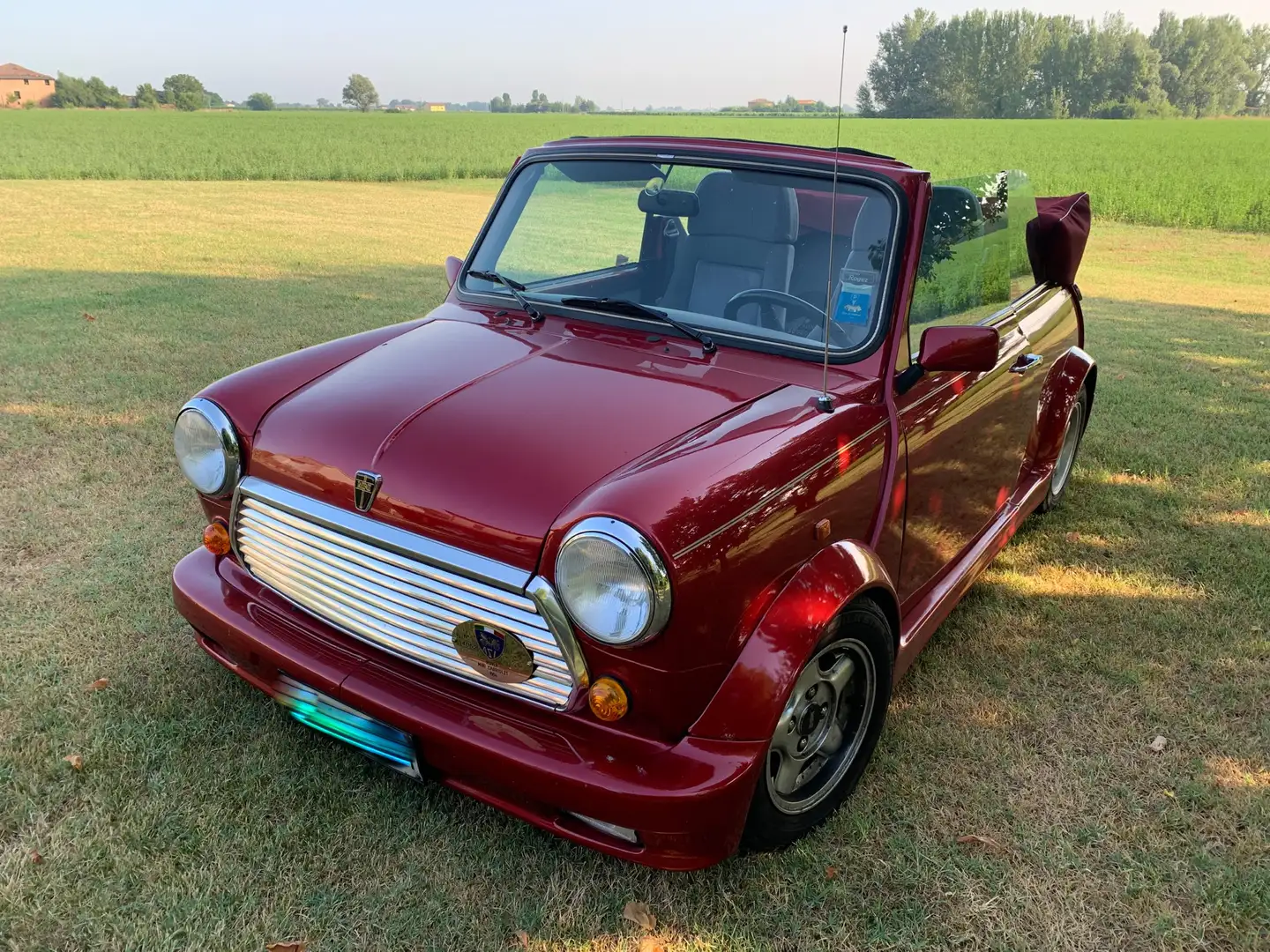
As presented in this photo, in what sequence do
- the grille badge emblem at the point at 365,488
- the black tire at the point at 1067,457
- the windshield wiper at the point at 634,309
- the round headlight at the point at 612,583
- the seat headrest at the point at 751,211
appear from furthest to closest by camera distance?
the black tire at the point at 1067,457
the seat headrest at the point at 751,211
the windshield wiper at the point at 634,309
the grille badge emblem at the point at 365,488
the round headlight at the point at 612,583

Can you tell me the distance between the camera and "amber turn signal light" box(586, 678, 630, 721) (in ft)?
6.30

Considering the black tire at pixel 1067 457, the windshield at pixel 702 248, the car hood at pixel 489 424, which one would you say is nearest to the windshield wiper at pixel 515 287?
the windshield at pixel 702 248

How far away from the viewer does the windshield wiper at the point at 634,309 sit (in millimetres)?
2682

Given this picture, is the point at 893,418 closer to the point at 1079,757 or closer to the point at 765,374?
the point at 765,374

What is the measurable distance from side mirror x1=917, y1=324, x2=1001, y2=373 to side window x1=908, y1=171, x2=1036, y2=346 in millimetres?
88

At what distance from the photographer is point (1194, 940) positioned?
85.0 inches

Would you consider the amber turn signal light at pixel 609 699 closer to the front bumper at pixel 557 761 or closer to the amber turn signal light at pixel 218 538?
the front bumper at pixel 557 761

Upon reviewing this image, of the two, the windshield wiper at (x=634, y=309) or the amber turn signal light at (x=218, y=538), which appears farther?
the windshield wiper at (x=634, y=309)

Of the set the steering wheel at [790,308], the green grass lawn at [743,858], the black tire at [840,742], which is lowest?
the green grass lawn at [743,858]

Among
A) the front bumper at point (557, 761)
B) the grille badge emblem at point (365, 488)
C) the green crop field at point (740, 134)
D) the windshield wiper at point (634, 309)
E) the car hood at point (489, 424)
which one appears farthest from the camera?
the green crop field at point (740, 134)

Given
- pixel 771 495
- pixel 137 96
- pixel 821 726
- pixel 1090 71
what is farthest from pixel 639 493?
pixel 137 96

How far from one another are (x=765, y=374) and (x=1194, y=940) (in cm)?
175

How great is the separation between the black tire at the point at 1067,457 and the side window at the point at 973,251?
94cm

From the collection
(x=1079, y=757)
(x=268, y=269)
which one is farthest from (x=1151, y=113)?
(x=1079, y=757)
